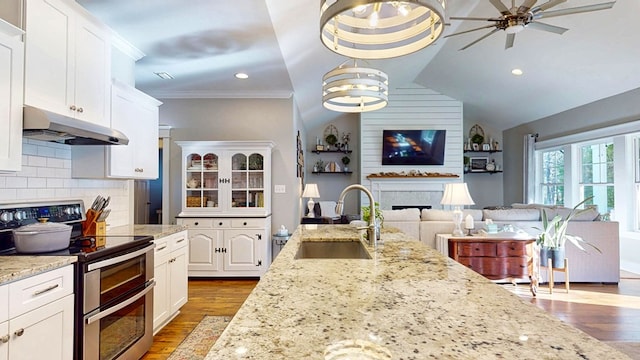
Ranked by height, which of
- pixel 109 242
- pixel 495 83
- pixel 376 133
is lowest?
pixel 109 242

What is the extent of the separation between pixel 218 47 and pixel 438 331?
3130mm

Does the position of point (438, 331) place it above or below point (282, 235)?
above

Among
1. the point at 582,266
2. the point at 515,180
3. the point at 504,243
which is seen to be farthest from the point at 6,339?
the point at 515,180

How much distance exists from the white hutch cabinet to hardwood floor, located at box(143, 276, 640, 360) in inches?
11.3

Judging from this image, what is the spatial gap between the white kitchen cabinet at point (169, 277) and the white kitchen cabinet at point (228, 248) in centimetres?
120

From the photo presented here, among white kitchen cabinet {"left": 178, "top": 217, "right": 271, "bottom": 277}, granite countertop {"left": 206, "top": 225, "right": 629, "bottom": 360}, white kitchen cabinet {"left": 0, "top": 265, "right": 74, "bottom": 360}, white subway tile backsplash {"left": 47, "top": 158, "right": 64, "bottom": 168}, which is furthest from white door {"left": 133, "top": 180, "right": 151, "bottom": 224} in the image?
granite countertop {"left": 206, "top": 225, "right": 629, "bottom": 360}

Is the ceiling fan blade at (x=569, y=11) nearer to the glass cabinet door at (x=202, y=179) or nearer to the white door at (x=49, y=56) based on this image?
the white door at (x=49, y=56)

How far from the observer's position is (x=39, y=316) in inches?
61.6

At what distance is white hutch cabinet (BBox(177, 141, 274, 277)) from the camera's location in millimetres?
4461

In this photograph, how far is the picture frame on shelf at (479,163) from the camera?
8.29 metres

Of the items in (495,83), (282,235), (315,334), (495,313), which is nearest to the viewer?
(315,334)

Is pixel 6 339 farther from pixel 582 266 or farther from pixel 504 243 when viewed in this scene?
pixel 582 266

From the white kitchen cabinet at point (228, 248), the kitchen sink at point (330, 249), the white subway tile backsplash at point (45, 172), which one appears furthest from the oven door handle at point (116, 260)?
the white kitchen cabinet at point (228, 248)

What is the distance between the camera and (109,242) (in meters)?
2.19
